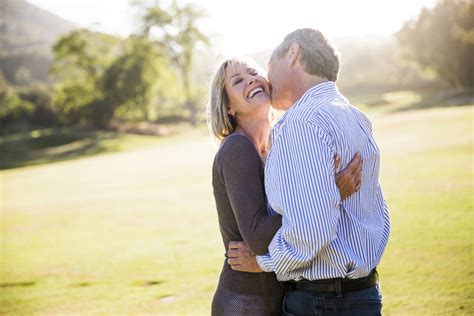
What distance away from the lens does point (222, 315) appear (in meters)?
3.26

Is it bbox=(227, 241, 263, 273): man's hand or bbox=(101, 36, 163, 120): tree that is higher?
bbox=(227, 241, 263, 273): man's hand

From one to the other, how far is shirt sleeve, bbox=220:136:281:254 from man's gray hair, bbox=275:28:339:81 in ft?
1.99

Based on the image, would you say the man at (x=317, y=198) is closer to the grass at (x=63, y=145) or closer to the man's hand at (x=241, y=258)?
the man's hand at (x=241, y=258)

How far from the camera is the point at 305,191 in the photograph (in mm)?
2512

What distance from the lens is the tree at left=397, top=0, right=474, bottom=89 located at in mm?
52406

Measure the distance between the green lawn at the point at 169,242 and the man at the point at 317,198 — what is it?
8.85 ft

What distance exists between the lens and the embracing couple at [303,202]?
2.54 meters

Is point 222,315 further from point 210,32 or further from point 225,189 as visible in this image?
point 210,32

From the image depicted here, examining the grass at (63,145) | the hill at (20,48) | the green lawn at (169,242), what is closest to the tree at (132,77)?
the grass at (63,145)

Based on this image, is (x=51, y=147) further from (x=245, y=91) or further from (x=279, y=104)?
(x=279, y=104)

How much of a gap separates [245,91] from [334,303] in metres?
1.50

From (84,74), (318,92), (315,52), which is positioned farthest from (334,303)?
(84,74)

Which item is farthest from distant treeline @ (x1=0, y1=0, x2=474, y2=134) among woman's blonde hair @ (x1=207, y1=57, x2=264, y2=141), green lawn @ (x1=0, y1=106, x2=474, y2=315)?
woman's blonde hair @ (x1=207, y1=57, x2=264, y2=141)

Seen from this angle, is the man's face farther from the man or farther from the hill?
the hill
